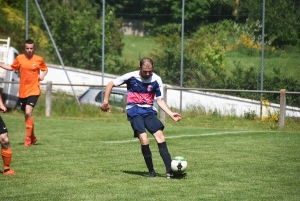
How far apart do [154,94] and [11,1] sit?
100 ft

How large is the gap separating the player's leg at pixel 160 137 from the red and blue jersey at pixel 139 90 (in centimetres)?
17

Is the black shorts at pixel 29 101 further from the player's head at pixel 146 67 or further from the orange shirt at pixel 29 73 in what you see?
the player's head at pixel 146 67

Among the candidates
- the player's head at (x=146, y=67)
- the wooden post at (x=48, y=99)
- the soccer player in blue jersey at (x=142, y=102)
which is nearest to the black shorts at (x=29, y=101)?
the soccer player in blue jersey at (x=142, y=102)

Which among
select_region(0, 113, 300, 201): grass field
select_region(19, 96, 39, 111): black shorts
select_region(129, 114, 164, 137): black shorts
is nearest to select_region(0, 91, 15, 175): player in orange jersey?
select_region(0, 113, 300, 201): grass field

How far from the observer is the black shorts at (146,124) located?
11.3 meters

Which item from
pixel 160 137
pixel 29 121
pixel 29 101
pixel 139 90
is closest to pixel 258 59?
pixel 29 101

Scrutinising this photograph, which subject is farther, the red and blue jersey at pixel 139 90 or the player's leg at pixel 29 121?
the player's leg at pixel 29 121

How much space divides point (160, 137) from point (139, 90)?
2.67ft

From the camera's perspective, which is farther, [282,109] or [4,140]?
[282,109]

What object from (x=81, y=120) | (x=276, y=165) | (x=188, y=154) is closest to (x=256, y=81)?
(x=81, y=120)

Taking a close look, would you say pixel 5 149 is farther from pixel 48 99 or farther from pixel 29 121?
pixel 48 99

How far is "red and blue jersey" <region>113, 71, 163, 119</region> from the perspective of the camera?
11422 mm

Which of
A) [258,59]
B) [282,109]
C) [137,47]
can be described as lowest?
[282,109]

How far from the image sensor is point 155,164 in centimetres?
1289
